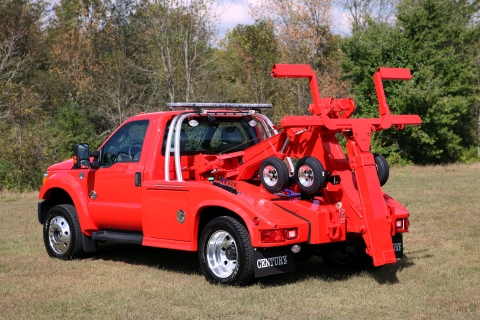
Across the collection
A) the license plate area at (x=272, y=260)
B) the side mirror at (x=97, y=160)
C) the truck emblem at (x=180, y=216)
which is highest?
the side mirror at (x=97, y=160)

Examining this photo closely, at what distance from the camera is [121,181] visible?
9.22 meters

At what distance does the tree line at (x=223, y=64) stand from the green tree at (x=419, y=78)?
6cm

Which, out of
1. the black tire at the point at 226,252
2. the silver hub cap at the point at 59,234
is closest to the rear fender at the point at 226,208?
the black tire at the point at 226,252

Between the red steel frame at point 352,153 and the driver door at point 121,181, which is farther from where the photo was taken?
the driver door at point 121,181

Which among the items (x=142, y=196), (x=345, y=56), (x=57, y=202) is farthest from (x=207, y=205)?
(x=345, y=56)

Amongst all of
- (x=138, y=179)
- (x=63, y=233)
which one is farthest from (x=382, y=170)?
(x=63, y=233)

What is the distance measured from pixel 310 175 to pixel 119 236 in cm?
297

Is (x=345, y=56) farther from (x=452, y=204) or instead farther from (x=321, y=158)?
(x=321, y=158)

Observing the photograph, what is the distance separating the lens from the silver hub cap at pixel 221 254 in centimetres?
787

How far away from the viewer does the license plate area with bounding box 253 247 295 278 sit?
750 cm

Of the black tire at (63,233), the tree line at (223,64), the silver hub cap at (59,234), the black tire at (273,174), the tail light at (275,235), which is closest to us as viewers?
the tail light at (275,235)

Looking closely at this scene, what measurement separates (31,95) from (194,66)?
8078 mm

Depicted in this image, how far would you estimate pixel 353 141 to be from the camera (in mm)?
7754

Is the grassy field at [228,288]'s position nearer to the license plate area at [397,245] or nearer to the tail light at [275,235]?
the license plate area at [397,245]
